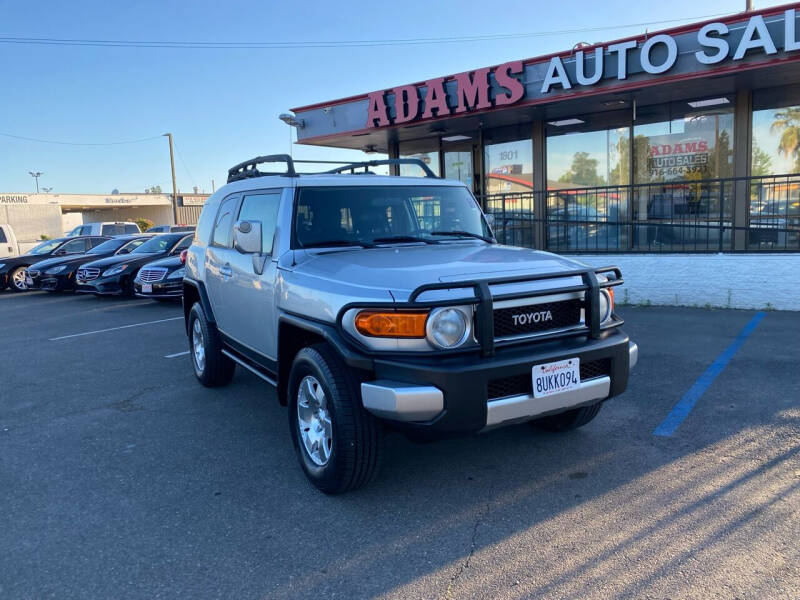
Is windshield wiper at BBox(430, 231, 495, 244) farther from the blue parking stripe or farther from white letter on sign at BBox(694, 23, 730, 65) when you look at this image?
white letter on sign at BBox(694, 23, 730, 65)

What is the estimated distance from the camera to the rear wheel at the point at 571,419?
4336mm

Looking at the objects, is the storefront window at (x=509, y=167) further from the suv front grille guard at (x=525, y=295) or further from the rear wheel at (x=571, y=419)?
the suv front grille guard at (x=525, y=295)

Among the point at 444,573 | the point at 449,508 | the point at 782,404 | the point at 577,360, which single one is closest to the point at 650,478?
the point at 577,360

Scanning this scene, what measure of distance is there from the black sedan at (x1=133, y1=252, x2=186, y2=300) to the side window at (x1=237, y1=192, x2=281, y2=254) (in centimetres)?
745

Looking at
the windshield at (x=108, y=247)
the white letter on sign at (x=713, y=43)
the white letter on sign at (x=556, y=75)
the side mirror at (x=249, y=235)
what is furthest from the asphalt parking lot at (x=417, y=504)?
the windshield at (x=108, y=247)

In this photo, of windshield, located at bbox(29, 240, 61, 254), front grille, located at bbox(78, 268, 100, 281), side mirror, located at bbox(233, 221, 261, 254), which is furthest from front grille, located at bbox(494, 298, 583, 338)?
windshield, located at bbox(29, 240, 61, 254)

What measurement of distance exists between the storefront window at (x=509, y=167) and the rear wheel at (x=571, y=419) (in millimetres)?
9992

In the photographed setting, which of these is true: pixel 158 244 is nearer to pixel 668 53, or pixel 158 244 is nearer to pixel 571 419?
pixel 668 53

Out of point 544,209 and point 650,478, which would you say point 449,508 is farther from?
point 544,209

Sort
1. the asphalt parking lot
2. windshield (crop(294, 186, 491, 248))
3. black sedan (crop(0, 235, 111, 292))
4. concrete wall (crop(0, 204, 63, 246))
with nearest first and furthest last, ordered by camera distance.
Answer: the asphalt parking lot < windshield (crop(294, 186, 491, 248)) < black sedan (crop(0, 235, 111, 292)) < concrete wall (crop(0, 204, 63, 246))

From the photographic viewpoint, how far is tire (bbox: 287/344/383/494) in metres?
3.40

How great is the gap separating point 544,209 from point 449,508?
392 inches

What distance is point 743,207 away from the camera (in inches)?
437

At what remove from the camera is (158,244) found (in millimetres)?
15227
